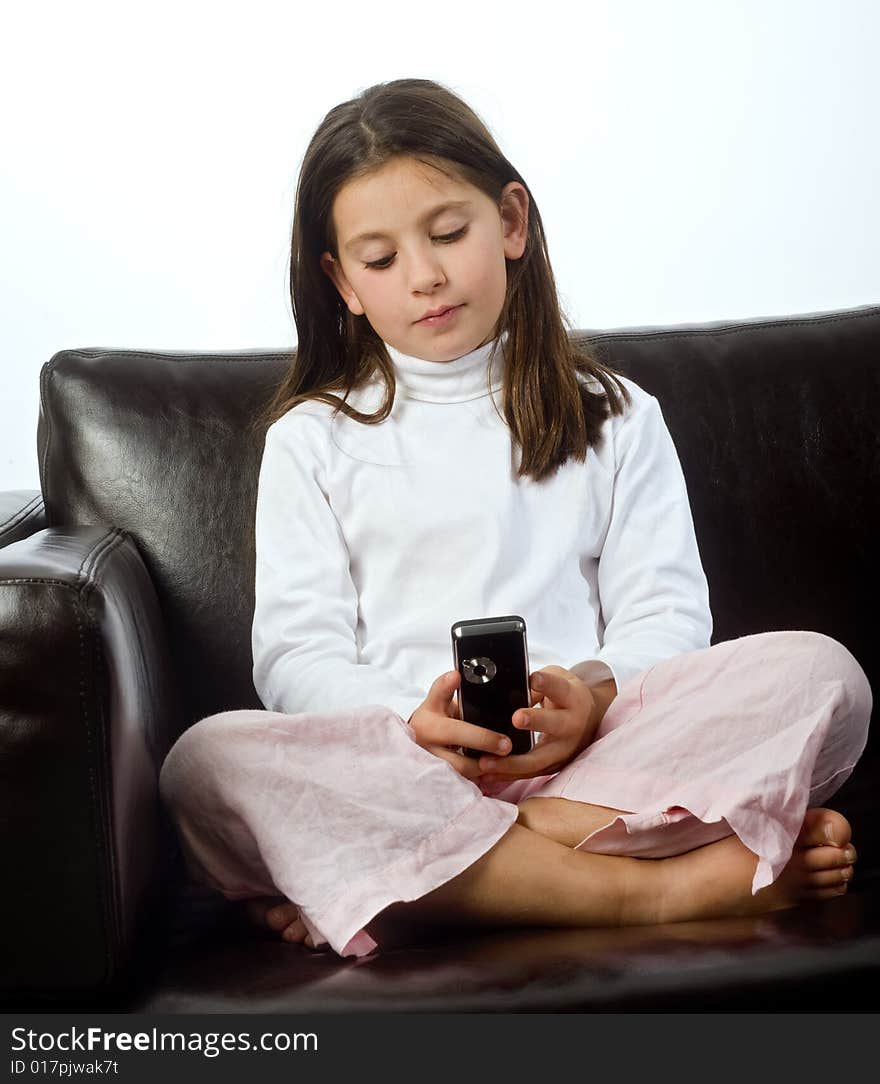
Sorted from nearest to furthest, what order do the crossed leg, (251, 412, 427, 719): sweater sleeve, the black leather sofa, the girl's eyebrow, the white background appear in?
the black leather sofa → the crossed leg → (251, 412, 427, 719): sweater sleeve → the girl's eyebrow → the white background

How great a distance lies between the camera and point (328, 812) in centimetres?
102

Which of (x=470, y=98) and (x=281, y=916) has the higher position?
(x=470, y=98)

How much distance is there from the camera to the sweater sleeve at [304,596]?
122 centimetres

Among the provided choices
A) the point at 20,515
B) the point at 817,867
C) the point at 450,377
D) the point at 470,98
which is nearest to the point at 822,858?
the point at 817,867

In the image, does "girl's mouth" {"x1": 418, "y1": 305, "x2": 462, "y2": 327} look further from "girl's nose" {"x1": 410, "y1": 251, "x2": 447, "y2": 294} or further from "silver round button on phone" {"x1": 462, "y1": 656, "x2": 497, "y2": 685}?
"silver round button on phone" {"x1": 462, "y1": 656, "x2": 497, "y2": 685}

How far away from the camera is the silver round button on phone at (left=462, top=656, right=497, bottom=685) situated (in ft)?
3.51

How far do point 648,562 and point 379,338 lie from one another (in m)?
0.40

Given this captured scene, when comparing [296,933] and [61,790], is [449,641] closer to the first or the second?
[296,933]

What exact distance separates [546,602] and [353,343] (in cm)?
39

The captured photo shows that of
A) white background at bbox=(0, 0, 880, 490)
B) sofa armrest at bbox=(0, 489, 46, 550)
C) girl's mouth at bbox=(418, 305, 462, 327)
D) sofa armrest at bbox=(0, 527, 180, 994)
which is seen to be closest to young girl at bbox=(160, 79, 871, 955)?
girl's mouth at bbox=(418, 305, 462, 327)

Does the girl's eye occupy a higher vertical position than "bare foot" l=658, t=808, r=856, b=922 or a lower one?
higher

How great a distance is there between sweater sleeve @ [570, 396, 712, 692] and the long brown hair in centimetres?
5

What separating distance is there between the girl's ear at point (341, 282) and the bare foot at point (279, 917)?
25.9 inches

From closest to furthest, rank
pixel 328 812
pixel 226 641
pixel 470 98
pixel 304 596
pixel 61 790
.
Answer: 1. pixel 61 790
2. pixel 328 812
3. pixel 304 596
4. pixel 226 641
5. pixel 470 98
